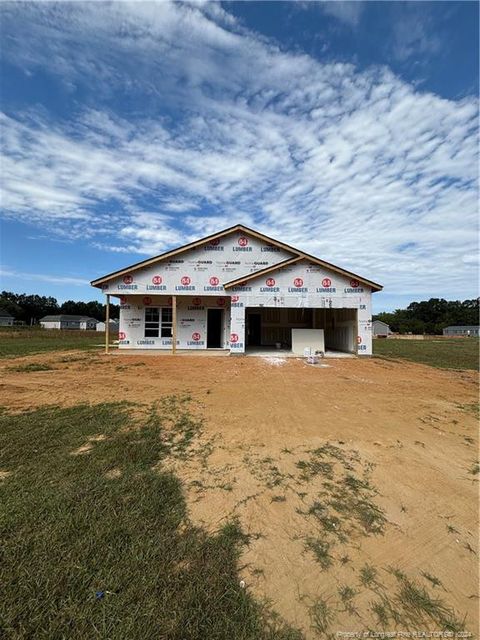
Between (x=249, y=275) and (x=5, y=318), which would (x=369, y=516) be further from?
(x=5, y=318)

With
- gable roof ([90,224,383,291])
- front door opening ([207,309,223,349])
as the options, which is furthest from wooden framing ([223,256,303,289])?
front door opening ([207,309,223,349])

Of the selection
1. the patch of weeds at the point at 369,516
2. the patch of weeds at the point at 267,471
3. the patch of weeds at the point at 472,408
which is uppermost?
the patch of weeds at the point at 472,408

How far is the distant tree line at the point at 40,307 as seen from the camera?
8777cm

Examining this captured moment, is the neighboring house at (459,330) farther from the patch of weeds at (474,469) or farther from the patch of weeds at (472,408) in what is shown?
the patch of weeds at (474,469)

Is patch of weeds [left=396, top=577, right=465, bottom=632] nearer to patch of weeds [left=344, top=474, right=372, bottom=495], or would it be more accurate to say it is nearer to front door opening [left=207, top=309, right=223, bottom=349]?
patch of weeds [left=344, top=474, right=372, bottom=495]

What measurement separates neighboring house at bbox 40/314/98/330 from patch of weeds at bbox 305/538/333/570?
91490 millimetres

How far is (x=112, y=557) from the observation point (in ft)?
7.76

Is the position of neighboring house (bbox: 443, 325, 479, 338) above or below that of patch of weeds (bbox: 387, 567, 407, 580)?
above

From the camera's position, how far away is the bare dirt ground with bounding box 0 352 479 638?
87.8 inches

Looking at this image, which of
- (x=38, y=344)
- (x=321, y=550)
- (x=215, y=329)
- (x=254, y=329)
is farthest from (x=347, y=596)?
(x=38, y=344)

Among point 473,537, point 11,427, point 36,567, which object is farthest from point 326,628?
point 11,427

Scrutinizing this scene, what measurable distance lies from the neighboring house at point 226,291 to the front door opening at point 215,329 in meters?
0.05

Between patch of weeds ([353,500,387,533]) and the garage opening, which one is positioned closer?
patch of weeds ([353,500,387,533])

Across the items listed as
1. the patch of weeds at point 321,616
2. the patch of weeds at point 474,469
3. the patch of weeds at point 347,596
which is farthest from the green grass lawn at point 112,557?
the patch of weeds at point 474,469
